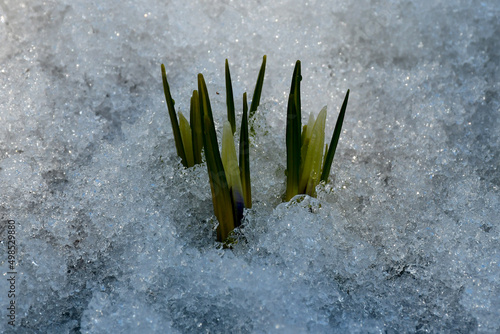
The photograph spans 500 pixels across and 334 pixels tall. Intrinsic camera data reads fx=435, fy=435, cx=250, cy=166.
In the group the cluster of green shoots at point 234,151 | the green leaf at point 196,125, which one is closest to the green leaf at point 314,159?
the cluster of green shoots at point 234,151

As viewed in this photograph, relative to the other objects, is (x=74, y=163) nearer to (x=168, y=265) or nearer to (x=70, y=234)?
(x=70, y=234)

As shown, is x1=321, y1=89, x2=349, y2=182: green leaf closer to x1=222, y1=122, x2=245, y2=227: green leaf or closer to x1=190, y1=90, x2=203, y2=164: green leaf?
x1=222, y1=122, x2=245, y2=227: green leaf

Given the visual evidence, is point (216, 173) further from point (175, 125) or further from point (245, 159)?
point (175, 125)

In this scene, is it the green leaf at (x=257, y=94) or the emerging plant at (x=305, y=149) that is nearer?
the emerging plant at (x=305, y=149)

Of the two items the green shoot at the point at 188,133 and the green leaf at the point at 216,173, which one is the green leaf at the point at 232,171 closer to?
the green leaf at the point at 216,173

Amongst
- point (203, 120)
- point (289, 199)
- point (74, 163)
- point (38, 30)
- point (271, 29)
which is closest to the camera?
point (203, 120)

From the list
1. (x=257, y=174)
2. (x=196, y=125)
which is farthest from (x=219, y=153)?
(x=257, y=174)

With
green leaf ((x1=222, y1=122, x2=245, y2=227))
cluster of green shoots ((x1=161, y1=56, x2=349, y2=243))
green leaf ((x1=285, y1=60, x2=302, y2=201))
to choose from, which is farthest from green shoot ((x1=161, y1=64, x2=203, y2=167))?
green leaf ((x1=285, y1=60, x2=302, y2=201))

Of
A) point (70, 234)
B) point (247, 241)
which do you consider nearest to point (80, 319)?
point (70, 234)
